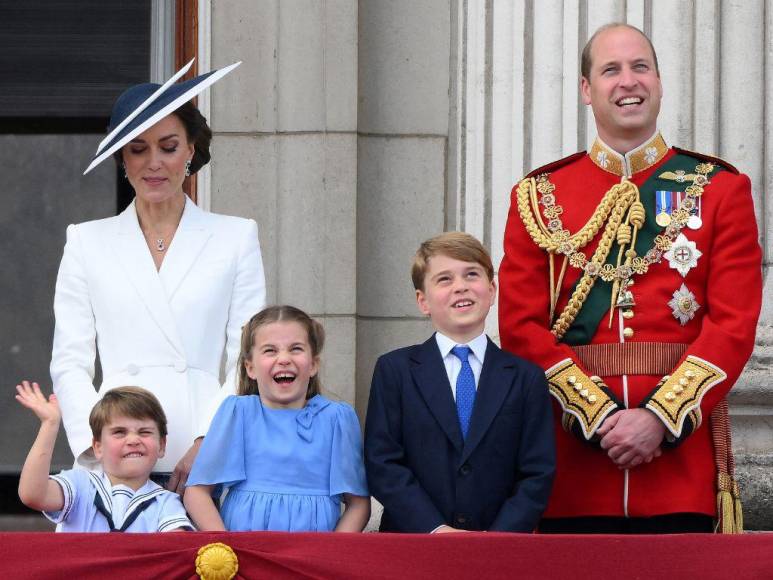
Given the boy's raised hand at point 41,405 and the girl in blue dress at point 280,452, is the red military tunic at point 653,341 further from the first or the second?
the boy's raised hand at point 41,405

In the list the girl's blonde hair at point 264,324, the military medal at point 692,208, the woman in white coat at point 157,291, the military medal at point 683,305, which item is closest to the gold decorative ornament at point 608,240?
the military medal at point 692,208

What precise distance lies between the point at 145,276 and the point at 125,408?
396mm

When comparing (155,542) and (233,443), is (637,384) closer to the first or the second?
(233,443)

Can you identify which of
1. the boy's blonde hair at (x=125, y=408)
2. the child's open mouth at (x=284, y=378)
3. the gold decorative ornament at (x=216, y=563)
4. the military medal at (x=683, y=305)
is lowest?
the gold decorative ornament at (x=216, y=563)

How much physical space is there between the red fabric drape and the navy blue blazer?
13.6 inches

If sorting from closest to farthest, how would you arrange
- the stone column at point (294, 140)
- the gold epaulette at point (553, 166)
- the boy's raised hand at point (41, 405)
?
the boy's raised hand at point (41, 405) < the gold epaulette at point (553, 166) < the stone column at point (294, 140)

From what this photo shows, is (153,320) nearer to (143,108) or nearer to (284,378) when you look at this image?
(284,378)

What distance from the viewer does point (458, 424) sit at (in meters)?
3.97

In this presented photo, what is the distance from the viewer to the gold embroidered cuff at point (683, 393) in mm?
3938

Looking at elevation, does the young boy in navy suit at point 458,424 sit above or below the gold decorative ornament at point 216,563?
above

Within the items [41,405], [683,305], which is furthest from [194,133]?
[683,305]

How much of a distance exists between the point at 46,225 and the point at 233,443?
258 cm

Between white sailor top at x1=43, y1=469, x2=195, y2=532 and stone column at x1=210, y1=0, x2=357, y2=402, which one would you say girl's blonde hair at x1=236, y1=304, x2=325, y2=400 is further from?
stone column at x1=210, y1=0, x2=357, y2=402

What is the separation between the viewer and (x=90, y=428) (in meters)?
4.12
